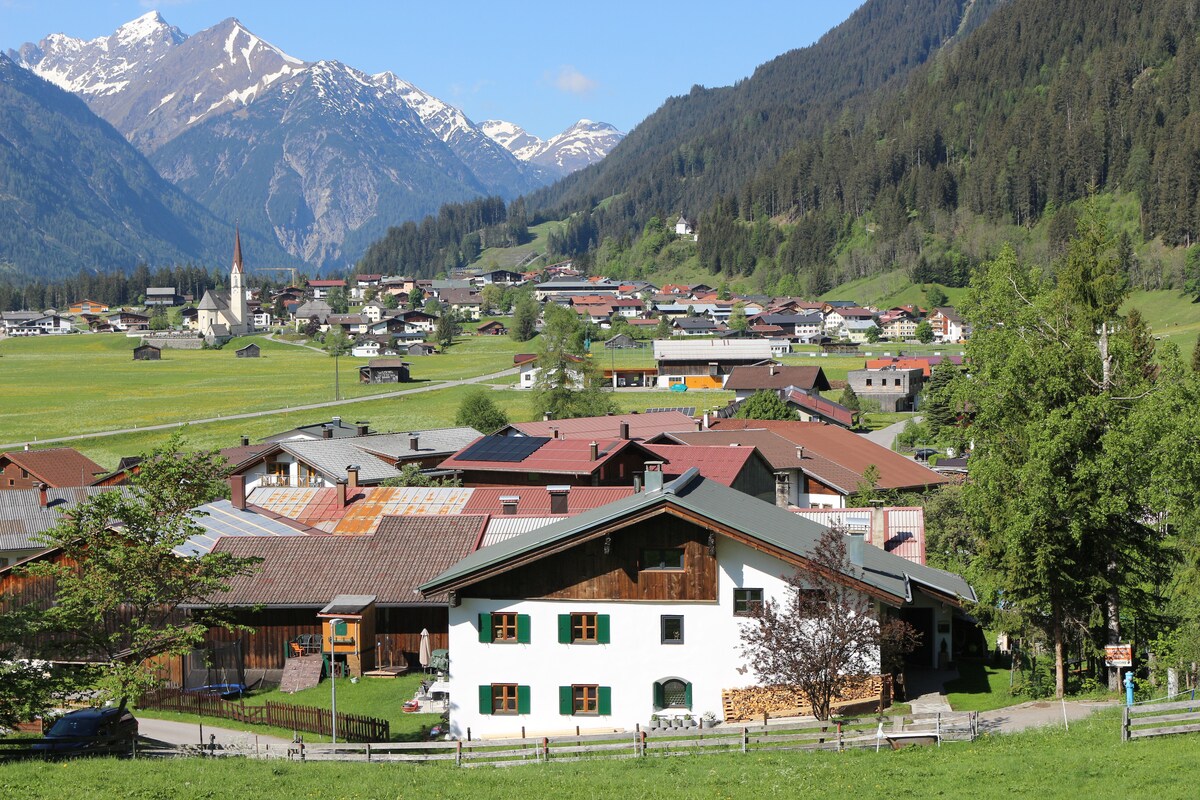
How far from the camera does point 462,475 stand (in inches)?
2489

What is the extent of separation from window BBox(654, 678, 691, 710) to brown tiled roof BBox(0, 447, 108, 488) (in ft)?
159

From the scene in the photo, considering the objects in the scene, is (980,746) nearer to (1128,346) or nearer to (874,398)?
(1128,346)

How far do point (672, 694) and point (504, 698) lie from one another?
392 centimetres

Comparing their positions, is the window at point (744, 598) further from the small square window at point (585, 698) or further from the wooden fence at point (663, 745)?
the wooden fence at point (663, 745)

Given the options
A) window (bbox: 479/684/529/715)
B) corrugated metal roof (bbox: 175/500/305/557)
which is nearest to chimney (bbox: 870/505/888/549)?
window (bbox: 479/684/529/715)

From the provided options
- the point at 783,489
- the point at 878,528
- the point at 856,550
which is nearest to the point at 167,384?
the point at 783,489

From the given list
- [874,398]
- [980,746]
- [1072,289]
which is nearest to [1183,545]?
[1072,289]

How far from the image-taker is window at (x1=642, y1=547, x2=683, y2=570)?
2903 cm

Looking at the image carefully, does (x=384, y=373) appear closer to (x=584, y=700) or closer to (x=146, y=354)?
(x=146, y=354)

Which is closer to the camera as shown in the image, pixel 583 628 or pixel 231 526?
pixel 583 628

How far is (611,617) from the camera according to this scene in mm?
28891

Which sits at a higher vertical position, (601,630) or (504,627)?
(504,627)

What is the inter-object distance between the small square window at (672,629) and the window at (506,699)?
3.46 m

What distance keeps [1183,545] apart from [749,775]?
16.5 m
